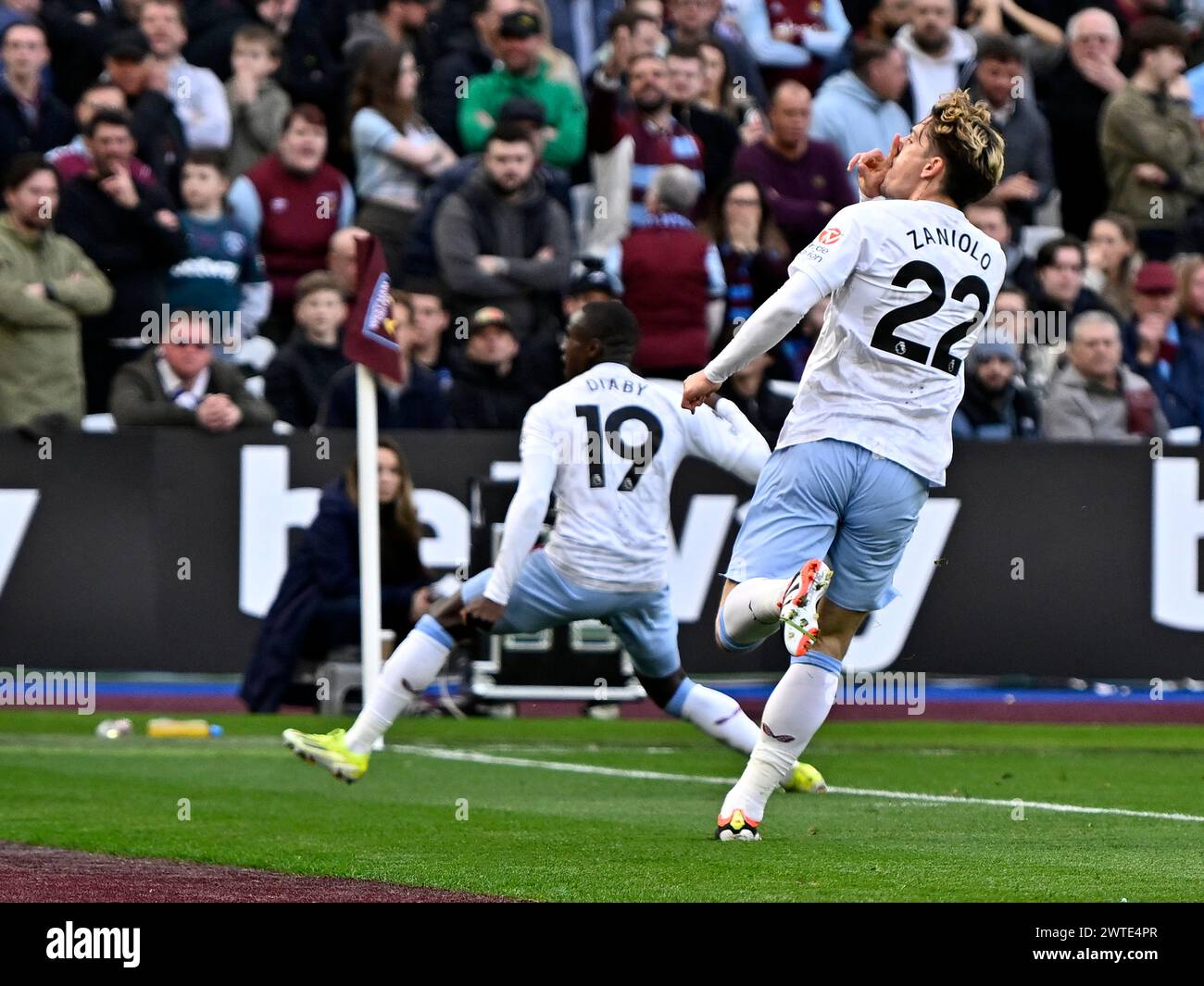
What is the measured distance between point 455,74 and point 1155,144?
561 centimetres

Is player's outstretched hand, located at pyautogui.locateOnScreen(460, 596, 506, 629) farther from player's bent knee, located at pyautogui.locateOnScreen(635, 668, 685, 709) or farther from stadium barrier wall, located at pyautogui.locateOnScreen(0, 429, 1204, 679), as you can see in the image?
stadium barrier wall, located at pyautogui.locateOnScreen(0, 429, 1204, 679)

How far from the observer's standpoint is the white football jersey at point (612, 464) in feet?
33.4

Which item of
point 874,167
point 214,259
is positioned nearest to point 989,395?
point 214,259

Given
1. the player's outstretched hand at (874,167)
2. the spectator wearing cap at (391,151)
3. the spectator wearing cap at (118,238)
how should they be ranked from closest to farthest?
1. the player's outstretched hand at (874,167)
2. the spectator wearing cap at (118,238)
3. the spectator wearing cap at (391,151)

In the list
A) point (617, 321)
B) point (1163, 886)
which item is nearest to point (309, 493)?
point (617, 321)

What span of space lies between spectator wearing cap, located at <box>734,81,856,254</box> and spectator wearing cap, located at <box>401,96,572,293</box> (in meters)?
1.55

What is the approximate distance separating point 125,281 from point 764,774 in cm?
939

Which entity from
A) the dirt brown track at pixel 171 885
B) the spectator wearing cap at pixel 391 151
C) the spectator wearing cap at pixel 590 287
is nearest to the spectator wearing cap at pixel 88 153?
the spectator wearing cap at pixel 391 151

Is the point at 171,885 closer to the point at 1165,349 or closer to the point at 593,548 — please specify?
the point at 593,548

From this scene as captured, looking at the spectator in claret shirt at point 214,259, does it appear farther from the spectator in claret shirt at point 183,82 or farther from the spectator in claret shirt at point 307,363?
the spectator in claret shirt at point 183,82

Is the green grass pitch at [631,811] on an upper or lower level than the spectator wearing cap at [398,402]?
lower

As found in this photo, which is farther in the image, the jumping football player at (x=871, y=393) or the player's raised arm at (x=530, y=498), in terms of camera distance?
the player's raised arm at (x=530, y=498)

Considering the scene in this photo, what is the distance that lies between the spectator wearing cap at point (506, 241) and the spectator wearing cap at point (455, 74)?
143cm
